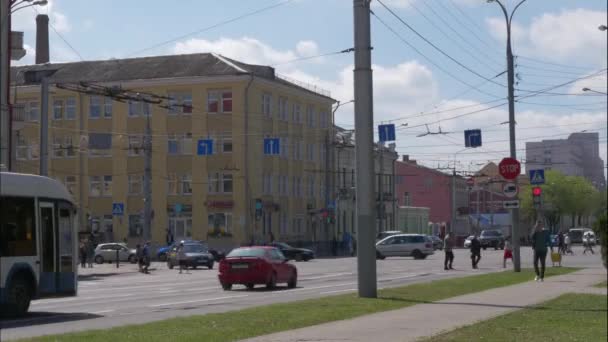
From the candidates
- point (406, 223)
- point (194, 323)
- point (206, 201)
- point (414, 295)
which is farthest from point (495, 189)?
point (194, 323)

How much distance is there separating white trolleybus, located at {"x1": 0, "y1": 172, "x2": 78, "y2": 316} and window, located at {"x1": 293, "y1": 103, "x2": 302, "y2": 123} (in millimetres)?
55451

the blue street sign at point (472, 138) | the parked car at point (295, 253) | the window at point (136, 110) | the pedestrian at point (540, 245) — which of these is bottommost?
the parked car at point (295, 253)

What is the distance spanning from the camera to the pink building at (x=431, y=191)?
118m

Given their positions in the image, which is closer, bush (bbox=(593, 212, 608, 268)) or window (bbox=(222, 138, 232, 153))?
bush (bbox=(593, 212, 608, 268))

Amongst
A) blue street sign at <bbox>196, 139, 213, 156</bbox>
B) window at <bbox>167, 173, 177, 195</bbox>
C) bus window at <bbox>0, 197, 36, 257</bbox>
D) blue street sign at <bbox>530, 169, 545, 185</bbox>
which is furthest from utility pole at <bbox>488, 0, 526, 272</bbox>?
window at <bbox>167, 173, 177, 195</bbox>

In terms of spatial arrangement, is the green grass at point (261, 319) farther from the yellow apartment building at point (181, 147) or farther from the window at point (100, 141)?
the window at point (100, 141)

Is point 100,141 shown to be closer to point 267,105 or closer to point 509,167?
point 267,105

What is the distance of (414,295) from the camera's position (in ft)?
78.1

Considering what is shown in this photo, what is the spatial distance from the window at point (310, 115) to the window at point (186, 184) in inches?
506

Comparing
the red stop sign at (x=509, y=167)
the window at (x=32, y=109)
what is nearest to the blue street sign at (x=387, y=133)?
the red stop sign at (x=509, y=167)

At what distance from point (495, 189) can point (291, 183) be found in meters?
58.3

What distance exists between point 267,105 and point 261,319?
56.1m

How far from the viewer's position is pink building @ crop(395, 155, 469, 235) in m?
118

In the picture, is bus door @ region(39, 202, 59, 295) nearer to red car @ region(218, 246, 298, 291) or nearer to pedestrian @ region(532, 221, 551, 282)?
red car @ region(218, 246, 298, 291)
